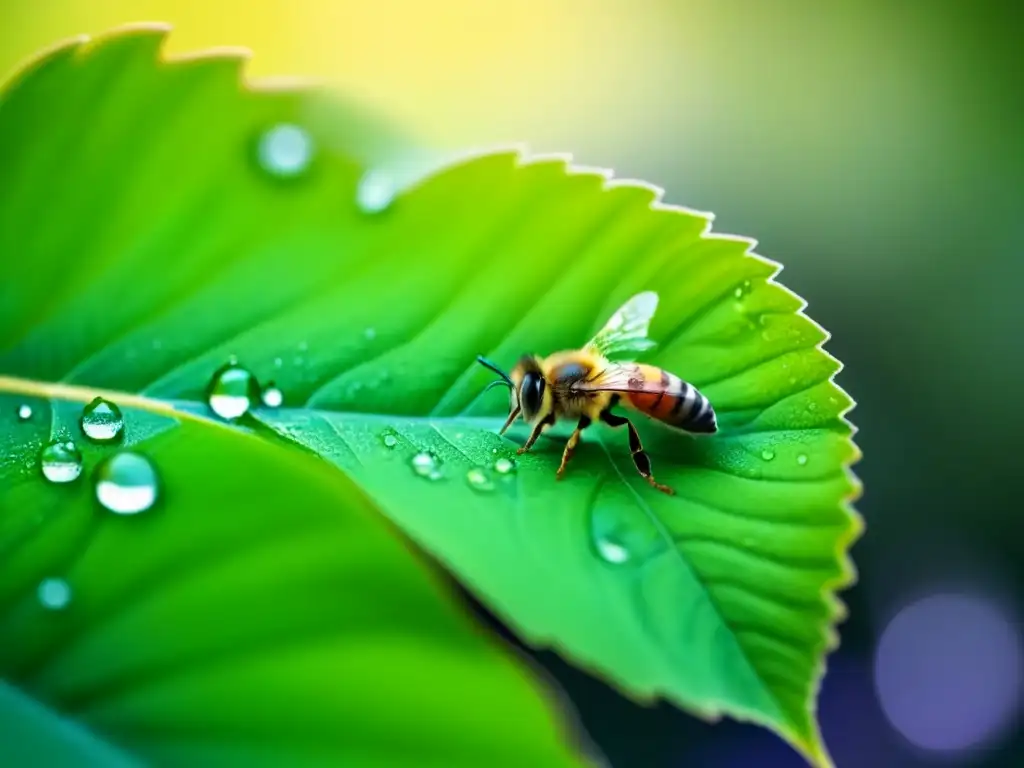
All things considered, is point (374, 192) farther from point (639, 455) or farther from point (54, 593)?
point (54, 593)

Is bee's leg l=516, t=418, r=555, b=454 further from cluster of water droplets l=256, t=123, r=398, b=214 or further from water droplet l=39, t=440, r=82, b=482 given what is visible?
water droplet l=39, t=440, r=82, b=482

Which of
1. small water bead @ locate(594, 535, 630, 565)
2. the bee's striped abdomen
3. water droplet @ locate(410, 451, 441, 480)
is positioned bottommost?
water droplet @ locate(410, 451, 441, 480)

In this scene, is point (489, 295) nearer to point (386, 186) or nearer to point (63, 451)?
point (386, 186)

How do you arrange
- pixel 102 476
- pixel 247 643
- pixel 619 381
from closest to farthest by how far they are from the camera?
pixel 247 643 → pixel 102 476 → pixel 619 381

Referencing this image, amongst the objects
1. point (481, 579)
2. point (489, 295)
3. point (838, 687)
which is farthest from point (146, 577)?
point (838, 687)

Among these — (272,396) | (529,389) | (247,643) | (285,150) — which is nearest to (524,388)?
(529,389)

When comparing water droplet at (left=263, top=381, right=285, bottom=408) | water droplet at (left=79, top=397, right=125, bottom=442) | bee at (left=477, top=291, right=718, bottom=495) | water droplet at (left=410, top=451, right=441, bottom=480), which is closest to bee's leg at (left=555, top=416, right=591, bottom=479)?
bee at (left=477, top=291, right=718, bottom=495)

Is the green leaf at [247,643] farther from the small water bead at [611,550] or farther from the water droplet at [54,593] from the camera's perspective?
the small water bead at [611,550]
